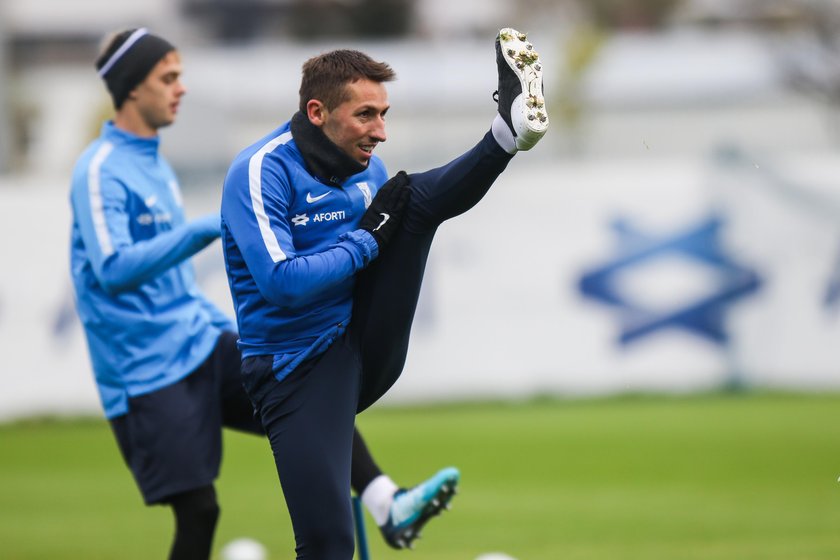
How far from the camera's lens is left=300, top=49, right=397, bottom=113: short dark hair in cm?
528

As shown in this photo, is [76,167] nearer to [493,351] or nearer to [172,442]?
[172,442]

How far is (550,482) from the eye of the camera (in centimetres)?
1024

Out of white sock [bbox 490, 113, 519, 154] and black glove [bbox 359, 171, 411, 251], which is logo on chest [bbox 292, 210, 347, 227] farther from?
white sock [bbox 490, 113, 519, 154]

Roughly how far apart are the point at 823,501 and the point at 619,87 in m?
36.7

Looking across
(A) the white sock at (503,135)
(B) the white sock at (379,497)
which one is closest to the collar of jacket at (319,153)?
(A) the white sock at (503,135)

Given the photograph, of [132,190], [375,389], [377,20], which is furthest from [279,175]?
[377,20]

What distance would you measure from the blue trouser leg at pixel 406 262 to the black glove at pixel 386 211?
0.04 meters

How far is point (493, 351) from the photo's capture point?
45.1 ft

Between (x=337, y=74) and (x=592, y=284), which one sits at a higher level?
(x=592, y=284)

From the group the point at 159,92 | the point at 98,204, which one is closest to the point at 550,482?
the point at 159,92

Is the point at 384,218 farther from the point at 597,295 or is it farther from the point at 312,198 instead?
the point at 597,295

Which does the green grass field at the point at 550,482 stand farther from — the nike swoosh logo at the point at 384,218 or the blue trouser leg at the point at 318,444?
the nike swoosh logo at the point at 384,218

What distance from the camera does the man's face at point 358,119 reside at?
5.29m

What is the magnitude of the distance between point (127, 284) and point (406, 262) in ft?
5.12
